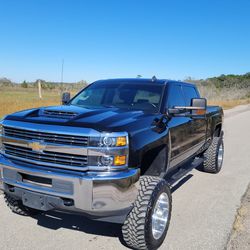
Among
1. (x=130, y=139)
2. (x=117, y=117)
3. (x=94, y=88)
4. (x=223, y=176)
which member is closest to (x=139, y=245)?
(x=130, y=139)

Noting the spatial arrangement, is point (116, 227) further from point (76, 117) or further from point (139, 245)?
point (76, 117)

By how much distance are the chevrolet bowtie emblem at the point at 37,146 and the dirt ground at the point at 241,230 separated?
7.73 ft

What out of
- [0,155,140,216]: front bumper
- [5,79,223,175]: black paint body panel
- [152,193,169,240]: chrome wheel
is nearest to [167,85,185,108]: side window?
[5,79,223,175]: black paint body panel

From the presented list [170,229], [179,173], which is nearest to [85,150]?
[170,229]

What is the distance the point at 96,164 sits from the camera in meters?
3.15

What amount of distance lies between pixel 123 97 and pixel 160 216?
6.07 feet

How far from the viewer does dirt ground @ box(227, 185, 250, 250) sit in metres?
3.75

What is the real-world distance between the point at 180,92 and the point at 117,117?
2112 millimetres

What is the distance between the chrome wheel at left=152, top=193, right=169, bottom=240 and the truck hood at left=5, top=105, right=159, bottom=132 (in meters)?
0.90

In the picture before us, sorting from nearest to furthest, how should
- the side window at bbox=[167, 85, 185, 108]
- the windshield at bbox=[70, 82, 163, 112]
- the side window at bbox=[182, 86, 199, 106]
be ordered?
the windshield at bbox=[70, 82, 163, 112] → the side window at bbox=[167, 85, 185, 108] → the side window at bbox=[182, 86, 199, 106]

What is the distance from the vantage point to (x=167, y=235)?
3.99m

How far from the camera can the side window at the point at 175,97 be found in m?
4.81

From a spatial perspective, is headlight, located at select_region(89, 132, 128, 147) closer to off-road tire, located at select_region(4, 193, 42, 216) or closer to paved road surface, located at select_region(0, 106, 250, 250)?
paved road surface, located at select_region(0, 106, 250, 250)

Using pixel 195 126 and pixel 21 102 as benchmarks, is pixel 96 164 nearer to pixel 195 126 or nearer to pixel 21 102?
pixel 195 126
